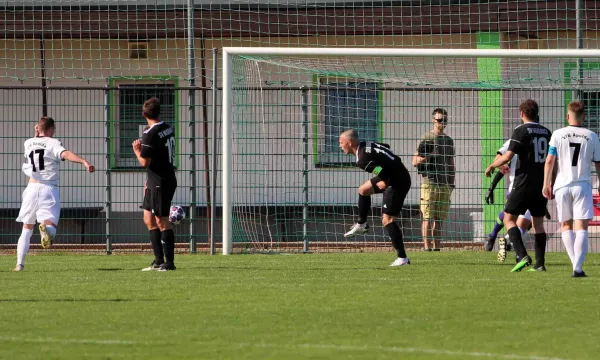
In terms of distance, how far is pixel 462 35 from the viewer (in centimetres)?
2127

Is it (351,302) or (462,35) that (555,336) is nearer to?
(351,302)

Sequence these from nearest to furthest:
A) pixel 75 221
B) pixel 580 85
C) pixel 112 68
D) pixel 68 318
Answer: pixel 68 318, pixel 580 85, pixel 75 221, pixel 112 68

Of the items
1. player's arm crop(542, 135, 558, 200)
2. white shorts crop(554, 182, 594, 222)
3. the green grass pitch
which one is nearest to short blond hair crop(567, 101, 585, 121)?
player's arm crop(542, 135, 558, 200)

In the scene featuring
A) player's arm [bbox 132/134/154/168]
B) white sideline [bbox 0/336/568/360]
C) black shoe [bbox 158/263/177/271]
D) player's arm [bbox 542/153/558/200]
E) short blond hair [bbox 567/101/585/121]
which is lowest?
white sideline [bbox 0/336/568/360]

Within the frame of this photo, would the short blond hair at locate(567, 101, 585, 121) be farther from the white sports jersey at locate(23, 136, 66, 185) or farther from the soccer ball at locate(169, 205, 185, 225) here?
the white sports jersey at locate(23, 136, 66, 185)

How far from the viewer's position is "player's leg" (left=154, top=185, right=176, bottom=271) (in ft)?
44.7

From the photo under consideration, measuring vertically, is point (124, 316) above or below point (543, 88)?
below

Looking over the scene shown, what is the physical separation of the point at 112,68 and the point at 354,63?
489 cm

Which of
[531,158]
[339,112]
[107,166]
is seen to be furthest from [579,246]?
[107,166]

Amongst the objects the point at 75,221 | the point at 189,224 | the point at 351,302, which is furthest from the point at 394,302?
the point at 75,221

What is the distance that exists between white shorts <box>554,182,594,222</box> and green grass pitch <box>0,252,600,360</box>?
671 mm

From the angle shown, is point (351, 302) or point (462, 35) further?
point (462, 35)

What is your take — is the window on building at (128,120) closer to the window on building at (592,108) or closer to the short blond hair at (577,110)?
the window on building at (592,108)

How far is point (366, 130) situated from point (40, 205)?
20.6 feet
